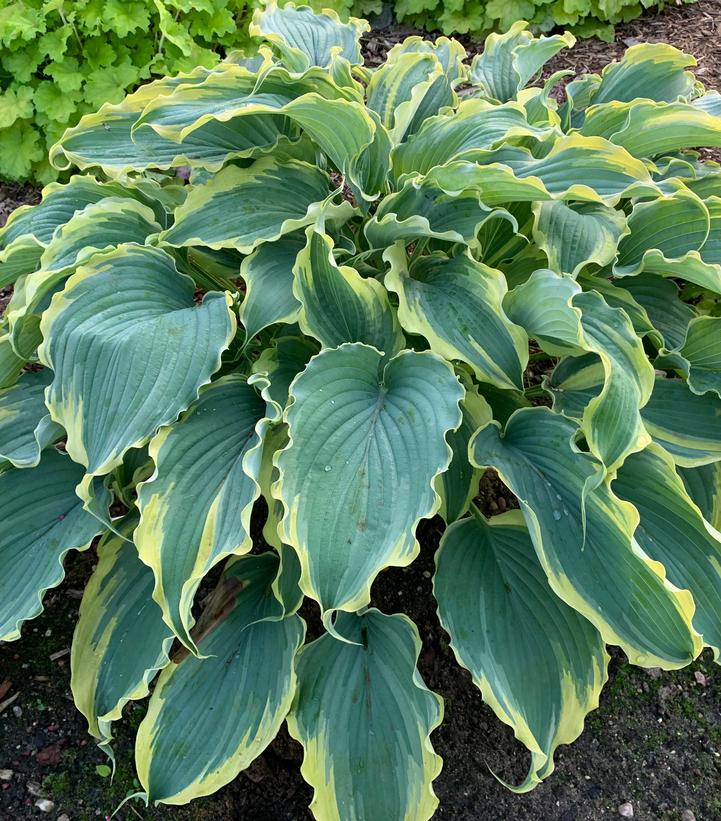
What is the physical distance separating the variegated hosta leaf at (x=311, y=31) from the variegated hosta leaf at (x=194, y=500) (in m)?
1.08

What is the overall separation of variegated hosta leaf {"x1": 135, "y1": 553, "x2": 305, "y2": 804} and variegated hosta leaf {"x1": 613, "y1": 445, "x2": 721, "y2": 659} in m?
0.75

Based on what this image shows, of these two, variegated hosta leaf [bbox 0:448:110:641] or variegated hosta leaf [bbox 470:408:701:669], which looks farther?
variegated hosta leaf [bbox 0:448:110:641]

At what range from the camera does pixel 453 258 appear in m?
1.67

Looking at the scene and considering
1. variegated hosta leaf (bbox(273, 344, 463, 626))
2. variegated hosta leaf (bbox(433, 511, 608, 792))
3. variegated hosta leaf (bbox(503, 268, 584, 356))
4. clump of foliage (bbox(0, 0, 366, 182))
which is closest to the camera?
variegated hosta leaf (bbox(273, 344, 463, 626))

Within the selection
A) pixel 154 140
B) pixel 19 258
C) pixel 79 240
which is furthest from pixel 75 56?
pixel 79 240

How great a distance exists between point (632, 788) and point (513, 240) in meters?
1.38

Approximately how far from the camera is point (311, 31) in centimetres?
212

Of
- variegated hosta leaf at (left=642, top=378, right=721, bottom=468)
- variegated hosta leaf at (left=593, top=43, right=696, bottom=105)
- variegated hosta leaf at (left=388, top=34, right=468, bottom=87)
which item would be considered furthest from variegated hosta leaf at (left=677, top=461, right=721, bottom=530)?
variegated hosta leaf at (left=388, top=34, right=468, bottom=87)

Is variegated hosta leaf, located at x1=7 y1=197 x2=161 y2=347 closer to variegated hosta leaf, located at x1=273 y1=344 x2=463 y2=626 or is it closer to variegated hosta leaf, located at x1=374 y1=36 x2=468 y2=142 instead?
variegated hosta leaf, located at x1=273 y1=344 x2=463 y2=626

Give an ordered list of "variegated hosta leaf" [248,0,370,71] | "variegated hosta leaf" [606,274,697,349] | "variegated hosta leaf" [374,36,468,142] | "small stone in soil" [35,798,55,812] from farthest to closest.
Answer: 1. "variegated hosta leaf" [248,0,370,71]
2. "variegated hosta leaf" [606,274,697,349]
3. "variegated hosta leaf" [374,36,468,142]
4. "small stone in soil" [35,798,55,812]

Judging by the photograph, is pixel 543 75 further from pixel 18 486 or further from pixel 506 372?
pixel 18 486

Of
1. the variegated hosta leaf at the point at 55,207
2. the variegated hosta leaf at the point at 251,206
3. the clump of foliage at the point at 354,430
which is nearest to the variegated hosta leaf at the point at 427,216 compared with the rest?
the clump of foliage at the point at 354,430

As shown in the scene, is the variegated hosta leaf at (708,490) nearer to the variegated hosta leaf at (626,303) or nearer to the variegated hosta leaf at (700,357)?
the variegated hosta leaf at (700,357)

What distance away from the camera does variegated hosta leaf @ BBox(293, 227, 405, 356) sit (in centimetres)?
148
